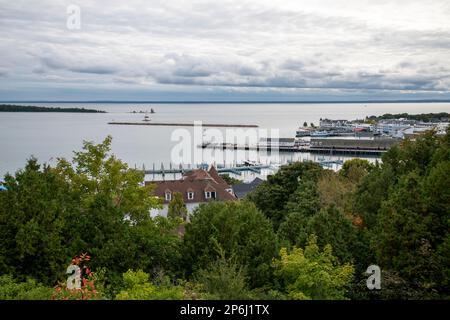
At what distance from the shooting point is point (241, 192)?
60.8 m

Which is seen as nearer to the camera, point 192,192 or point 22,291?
point 22,291

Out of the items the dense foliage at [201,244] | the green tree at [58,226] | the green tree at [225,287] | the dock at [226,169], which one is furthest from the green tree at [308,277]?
the dock at [226,169]

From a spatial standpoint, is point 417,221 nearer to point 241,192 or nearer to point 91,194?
point 91,194

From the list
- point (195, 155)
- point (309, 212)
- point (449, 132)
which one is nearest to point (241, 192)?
point (309, 212)

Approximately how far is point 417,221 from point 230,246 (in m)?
7.01

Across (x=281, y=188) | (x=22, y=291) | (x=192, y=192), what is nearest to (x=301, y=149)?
(x=192, y=192)

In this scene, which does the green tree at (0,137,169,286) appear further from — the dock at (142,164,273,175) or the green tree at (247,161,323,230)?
the dock at (142,164,273,175)

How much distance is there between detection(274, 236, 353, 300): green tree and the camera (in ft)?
43.3

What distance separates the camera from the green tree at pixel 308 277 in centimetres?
1321

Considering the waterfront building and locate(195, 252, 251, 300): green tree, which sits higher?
locate(195, 252, 251, 300): green tree

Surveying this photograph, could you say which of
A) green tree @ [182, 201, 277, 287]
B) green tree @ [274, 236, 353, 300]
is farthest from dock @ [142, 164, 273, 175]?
green tree @ [274, 236, 353, 300]

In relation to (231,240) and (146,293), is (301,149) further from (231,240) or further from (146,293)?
(146,293)

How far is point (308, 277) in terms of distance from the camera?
43.8 feet
